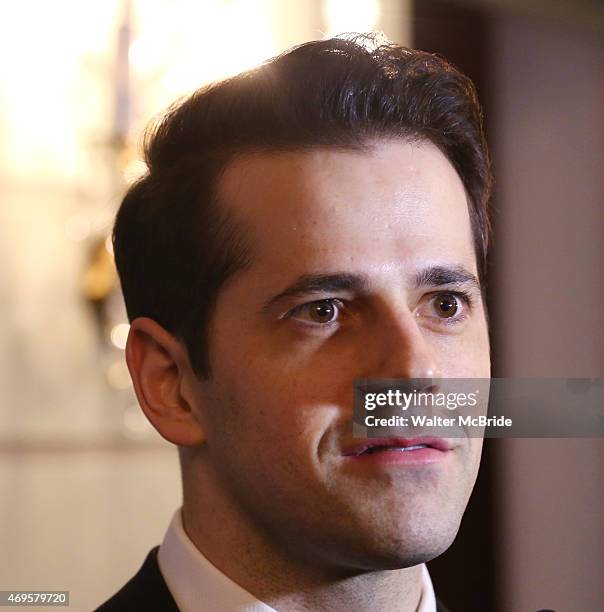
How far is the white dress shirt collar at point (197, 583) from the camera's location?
2.78 ft

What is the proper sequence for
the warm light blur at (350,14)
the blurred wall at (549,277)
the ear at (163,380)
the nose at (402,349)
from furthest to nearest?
the warm light blur at (350,14) < the blurred wall at (549,277) < the ear at (163,380) < the nose at (402,349)

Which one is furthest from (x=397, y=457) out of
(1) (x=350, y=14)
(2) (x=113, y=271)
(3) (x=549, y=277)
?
(2) (x=113, y=271)

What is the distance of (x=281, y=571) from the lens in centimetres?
83

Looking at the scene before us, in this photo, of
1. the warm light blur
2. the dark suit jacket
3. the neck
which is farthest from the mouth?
the warm light blur

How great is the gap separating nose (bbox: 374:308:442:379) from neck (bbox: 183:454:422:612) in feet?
0.55

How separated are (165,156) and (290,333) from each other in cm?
23

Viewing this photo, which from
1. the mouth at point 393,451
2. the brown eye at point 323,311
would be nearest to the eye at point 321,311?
the brown eye at point 323,311

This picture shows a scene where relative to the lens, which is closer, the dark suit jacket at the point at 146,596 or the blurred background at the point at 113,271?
the dark suit jacket at the point at 146,596

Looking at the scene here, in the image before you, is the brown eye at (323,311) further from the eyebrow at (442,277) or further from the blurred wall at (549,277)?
the blurred wall at (549,277)

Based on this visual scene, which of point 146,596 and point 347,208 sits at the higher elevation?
point 347,208

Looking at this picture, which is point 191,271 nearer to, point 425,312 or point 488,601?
point 425,312

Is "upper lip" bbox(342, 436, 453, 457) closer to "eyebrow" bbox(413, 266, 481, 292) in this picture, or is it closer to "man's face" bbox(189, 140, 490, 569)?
"man's face" bbox(189, 140, 490, 569)

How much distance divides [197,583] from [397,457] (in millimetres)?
232

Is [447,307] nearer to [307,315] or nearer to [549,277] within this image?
[307,315]
